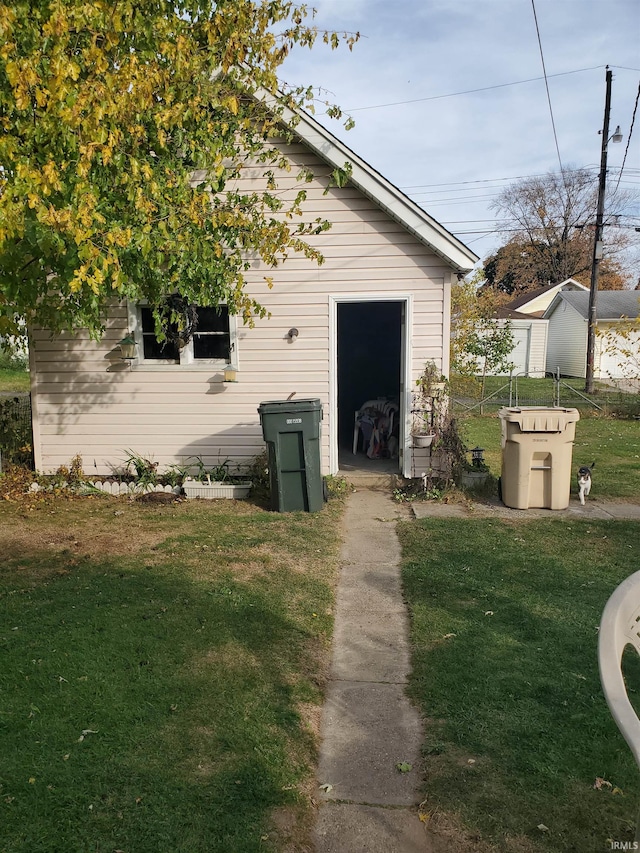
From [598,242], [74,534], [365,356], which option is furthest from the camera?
[598,242]

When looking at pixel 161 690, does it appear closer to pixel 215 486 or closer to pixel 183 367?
pixel 215 486

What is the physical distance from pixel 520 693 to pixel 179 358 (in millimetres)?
6165

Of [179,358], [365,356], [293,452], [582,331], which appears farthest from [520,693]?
[582,331]

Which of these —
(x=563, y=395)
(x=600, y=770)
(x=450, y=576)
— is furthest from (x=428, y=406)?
(x=563, y=395)

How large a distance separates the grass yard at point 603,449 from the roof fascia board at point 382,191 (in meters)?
3.33

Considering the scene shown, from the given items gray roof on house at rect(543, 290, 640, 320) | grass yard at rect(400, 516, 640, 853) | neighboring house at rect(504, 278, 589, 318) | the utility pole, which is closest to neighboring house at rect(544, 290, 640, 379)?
gray roof on house at rect(543, 290, 640, 320)

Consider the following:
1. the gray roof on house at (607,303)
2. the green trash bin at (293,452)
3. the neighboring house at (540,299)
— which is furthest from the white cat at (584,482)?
the neighboring house at (540,299)

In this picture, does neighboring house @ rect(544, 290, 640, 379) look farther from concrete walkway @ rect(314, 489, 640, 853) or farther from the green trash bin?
concrete walkway @ rect(314, 489, 640, 853)

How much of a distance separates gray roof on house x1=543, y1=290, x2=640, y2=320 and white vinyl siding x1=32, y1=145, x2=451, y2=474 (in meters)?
20.5

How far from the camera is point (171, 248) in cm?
534

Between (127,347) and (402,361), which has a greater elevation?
(127,347)

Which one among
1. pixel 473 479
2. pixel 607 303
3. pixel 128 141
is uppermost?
pixel 607 303

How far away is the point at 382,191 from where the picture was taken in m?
7.15

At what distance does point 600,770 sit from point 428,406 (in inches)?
213
